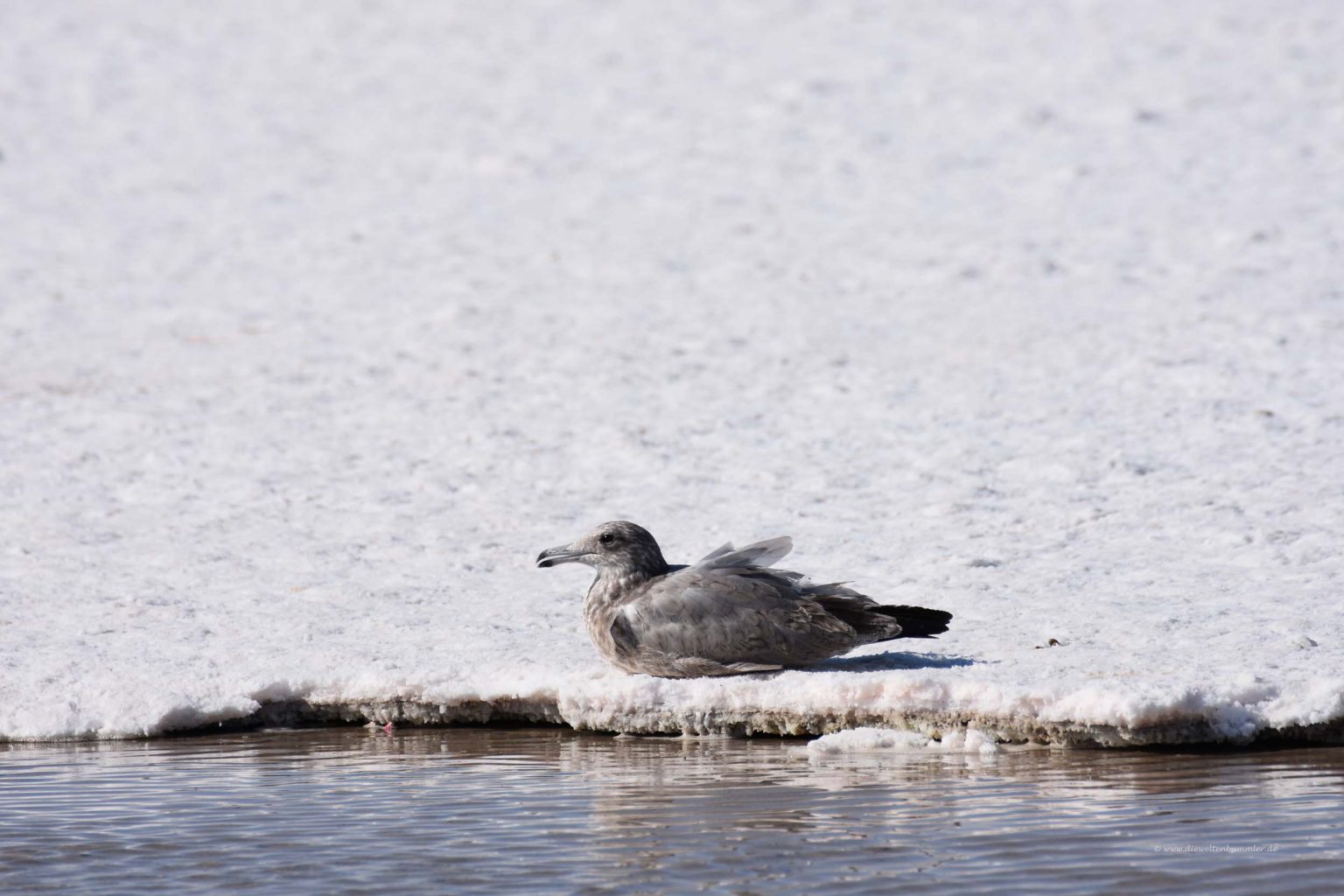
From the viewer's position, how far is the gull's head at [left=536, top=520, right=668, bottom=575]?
6.96m

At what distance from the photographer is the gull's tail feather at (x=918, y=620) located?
651 cm

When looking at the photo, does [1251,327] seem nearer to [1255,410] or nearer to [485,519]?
[1255,410]

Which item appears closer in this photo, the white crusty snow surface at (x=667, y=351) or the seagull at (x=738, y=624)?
the seagull at (x=738, y=624)

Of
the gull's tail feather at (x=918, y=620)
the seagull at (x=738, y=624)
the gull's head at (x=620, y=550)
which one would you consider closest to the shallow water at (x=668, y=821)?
the seagull at (x=738, y=624)

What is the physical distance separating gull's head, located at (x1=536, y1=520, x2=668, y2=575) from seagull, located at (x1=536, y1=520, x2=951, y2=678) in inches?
8.1

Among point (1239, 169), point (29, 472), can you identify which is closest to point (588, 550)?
point (29, 472)

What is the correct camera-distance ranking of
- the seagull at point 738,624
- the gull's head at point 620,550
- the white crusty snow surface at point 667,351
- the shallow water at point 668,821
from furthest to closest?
the gull's head at point 620,550 < the white crusty snow surface at point 667,351 < the seagull at point 738,624 < the shallow water at point 668,821

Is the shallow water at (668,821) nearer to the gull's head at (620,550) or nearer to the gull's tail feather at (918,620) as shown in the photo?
the gull's tail feather at (918,620)

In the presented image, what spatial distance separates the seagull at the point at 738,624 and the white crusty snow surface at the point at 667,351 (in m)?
0.13

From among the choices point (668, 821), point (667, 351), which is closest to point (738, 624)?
point (668, 821)

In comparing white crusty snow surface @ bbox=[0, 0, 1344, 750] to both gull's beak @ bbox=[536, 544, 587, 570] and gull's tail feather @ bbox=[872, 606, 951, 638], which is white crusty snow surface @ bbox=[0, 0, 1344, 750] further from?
gull's beak @ bbox=[536, 544, 587, 570]

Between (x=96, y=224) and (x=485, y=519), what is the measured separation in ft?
28.7

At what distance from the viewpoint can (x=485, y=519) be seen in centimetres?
922

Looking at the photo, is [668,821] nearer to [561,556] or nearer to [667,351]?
[561,556]
